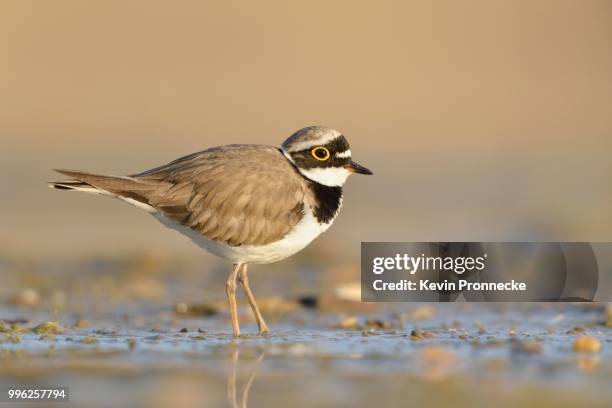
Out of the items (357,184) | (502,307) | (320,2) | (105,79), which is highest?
(320,2)

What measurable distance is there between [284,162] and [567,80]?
20574 mm

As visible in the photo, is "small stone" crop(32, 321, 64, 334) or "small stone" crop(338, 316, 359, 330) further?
"small stone" crop(338, 316, 359, 330)

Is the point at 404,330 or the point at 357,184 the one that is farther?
the point at 357,184

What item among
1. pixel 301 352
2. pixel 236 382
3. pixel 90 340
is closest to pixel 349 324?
pixel 301 352

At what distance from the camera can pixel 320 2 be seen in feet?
101

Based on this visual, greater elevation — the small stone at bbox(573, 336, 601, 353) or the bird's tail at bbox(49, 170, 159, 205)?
the bird's tail at bbox(49, 170, 159, 205)

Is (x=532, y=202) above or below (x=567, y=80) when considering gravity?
below

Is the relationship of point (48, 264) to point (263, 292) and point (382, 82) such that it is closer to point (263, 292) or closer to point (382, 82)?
point (263, 292)

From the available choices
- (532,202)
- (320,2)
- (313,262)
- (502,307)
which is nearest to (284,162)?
(502,307)

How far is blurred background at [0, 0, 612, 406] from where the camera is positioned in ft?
38.9

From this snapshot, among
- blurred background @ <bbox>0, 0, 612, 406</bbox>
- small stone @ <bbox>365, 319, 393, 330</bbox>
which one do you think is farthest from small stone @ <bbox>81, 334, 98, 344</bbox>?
small stone @ <bbox>365, 319, 393, 330</bbox>

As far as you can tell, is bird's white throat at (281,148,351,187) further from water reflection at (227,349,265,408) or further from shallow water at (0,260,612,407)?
water reflection at (227,349,265,408)

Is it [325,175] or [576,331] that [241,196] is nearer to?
[325,175]

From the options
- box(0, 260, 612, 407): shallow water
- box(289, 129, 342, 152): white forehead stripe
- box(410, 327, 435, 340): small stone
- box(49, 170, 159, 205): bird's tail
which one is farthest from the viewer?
box(289, 129, 342, 152): white forehead stripe
